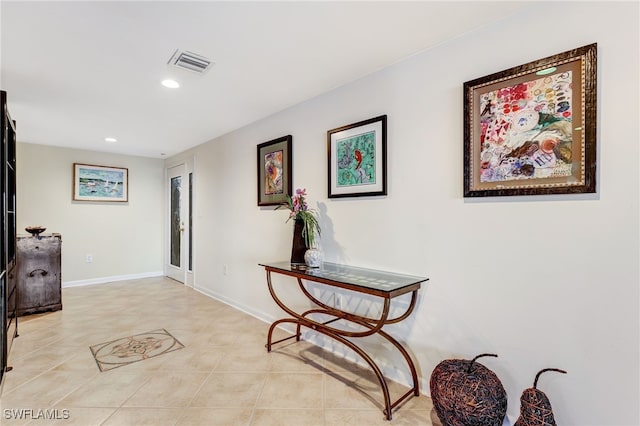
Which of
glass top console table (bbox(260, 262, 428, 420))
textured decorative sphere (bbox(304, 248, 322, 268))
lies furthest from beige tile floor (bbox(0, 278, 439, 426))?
textured decorative sphere (bbox(304, 248, 322, 268))

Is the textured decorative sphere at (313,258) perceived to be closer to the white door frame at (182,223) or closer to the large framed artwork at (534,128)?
the large framed artwork at (534,128)

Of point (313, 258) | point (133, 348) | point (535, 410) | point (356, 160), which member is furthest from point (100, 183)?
point (535, 410)

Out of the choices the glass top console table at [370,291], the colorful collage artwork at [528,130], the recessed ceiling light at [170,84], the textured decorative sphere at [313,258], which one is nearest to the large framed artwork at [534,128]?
the colorful collage artwork at [528,130]

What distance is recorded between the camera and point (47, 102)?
2795 millimetres

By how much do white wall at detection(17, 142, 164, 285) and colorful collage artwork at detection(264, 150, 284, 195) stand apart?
335 centimetres

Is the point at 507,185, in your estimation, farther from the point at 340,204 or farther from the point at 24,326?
the point at 24,326

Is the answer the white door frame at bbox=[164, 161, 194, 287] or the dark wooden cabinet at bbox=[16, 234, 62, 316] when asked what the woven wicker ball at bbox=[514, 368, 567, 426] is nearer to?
the white door frame at bbox=[164, 161, 194, 287]

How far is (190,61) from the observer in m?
2.06

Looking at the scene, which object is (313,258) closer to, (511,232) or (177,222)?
(511,232)

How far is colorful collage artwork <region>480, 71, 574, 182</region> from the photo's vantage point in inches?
56.6

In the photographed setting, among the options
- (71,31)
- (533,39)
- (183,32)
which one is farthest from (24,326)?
(533,39)

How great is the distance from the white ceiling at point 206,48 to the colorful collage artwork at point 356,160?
486 mm

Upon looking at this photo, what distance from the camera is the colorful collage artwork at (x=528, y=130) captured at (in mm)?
1438

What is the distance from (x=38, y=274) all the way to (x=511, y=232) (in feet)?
15.4
